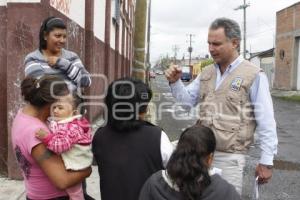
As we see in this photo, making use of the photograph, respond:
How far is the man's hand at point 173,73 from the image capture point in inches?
134

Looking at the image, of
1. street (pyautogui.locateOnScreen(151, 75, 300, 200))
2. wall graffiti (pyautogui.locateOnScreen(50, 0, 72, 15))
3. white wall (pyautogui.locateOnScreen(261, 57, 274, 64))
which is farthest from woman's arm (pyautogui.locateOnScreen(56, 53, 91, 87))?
white wall (pyautogui.locateOnScreen(261, 57, 274, 64))

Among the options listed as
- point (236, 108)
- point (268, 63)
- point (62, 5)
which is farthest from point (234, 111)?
point (268, 63)

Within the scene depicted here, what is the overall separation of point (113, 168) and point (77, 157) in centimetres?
22

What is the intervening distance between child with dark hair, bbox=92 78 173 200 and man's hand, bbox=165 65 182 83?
0.70m

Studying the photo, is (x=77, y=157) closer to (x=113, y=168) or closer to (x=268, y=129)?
(x=113, y=168)

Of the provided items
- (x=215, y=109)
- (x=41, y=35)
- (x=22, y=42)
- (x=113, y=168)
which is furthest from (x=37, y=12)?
(x=113, y=168)

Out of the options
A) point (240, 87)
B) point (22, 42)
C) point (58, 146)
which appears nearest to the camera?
point (58, 146)

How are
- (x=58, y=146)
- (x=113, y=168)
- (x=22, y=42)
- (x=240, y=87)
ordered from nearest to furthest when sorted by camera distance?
(x=58, y=146), (x=113, y=168), (x=240, y=87), (x=22, y=42)

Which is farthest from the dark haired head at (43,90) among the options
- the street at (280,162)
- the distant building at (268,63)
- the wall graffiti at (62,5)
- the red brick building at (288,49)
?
the distant building at (268,63)

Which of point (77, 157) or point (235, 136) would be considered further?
point (235, 136)

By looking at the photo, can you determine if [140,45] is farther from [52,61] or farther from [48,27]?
[52,61]

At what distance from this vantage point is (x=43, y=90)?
2648 millimetres

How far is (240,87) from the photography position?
10.8 ft

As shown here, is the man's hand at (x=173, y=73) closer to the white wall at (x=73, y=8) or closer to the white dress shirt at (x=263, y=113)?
the white dress shirt at (x=263, y=113)
